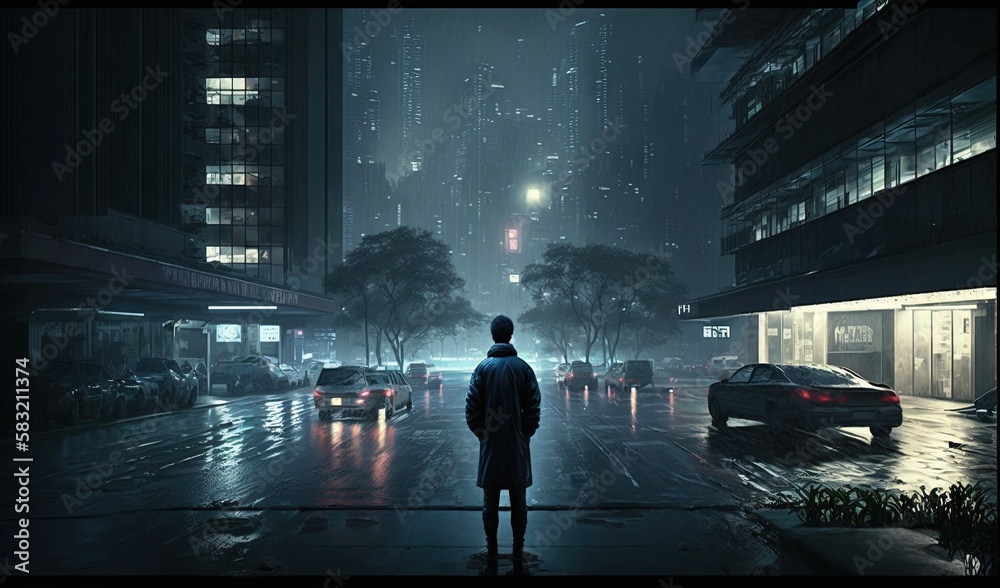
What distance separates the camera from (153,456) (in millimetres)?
15484

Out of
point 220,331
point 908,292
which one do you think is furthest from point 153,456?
point 220,331

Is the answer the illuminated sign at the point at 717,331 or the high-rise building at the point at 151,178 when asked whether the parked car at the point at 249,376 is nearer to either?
the high-rise building at the point at 151,178

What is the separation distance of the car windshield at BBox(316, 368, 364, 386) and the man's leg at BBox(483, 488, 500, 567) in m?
16.8

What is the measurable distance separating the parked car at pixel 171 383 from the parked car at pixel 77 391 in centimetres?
306

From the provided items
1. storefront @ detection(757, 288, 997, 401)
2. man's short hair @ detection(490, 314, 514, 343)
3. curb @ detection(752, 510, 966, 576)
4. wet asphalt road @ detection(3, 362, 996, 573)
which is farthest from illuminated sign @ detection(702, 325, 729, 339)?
man's short hair @ detection(490, 314, 514, 343)

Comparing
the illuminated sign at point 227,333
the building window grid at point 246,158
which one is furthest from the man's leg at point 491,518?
the building window grid at point 246,158

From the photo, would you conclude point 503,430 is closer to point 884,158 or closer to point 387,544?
point 387,544

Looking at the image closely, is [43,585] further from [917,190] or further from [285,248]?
[285,248]

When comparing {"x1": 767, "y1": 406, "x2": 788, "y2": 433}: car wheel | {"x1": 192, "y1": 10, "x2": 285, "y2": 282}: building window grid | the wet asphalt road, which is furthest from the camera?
{"x1": 192, "y1": 10, "x2": 285, "y2": 282}: building window grid

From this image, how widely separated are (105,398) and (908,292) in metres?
23.8

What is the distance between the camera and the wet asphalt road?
10500 millimetres

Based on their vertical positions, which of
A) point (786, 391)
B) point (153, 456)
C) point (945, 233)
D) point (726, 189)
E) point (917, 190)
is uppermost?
point (726, 189)

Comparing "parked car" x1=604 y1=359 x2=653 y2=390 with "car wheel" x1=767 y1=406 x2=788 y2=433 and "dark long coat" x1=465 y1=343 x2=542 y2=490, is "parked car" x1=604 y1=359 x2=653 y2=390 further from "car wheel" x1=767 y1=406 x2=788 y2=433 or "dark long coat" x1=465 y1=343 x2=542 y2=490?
"dark long coat" x1=465 y1=343 x2=542 y2=490

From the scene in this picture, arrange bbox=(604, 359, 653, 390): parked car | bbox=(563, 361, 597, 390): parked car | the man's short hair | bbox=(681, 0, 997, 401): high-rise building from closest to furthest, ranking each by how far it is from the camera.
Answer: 1. the man's short hair
2. bbox=(681, 0, 997, 401): high-rise building
3. bbox=(604, 359, 653, 390): parked car
4. bbox=(563, 361, 597, 390): parked car
